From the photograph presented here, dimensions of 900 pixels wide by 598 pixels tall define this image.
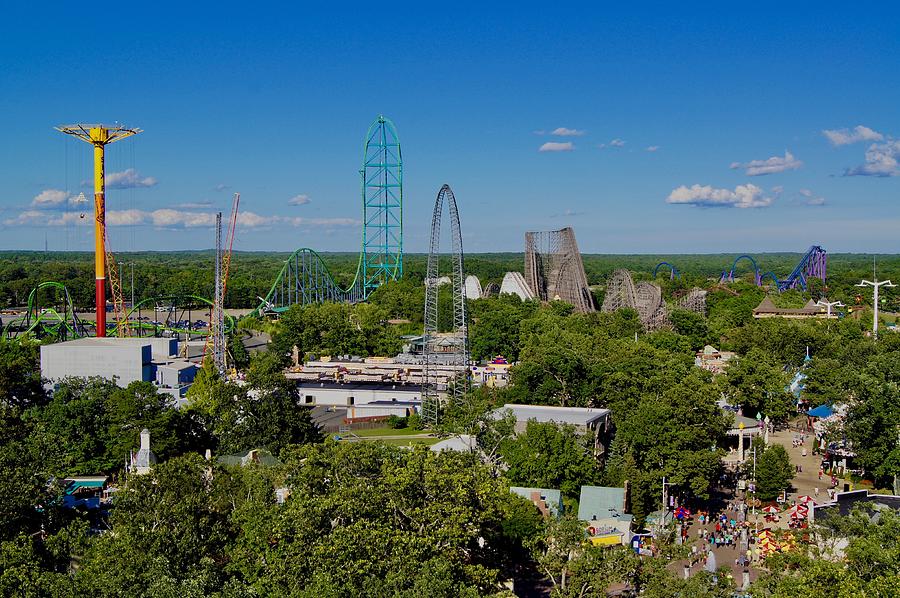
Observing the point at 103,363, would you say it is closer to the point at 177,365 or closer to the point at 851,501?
the point at 177,365

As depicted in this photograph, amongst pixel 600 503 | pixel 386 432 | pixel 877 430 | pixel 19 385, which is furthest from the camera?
pixel 386 432

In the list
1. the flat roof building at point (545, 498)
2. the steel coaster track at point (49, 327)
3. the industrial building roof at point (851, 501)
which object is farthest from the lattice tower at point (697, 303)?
the flat roof building at point (545, 498)

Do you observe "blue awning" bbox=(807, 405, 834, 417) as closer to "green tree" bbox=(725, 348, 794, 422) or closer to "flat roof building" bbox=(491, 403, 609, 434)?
"green tree" bbox=(725, 348, 794, 422)

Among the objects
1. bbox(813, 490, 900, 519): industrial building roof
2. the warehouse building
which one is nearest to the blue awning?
bbox(813, 490, 900, 519): industrial building roof

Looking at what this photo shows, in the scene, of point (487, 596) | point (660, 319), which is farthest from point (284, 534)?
point (660, 319)

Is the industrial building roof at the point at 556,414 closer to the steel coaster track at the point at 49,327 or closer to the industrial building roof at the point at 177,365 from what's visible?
the industrial building roof at the point at 177,365

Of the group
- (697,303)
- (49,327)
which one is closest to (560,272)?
(697,303)

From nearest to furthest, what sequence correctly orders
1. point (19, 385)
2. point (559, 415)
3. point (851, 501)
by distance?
point (851, 501) → point (559, 415) → point (19, 385)
